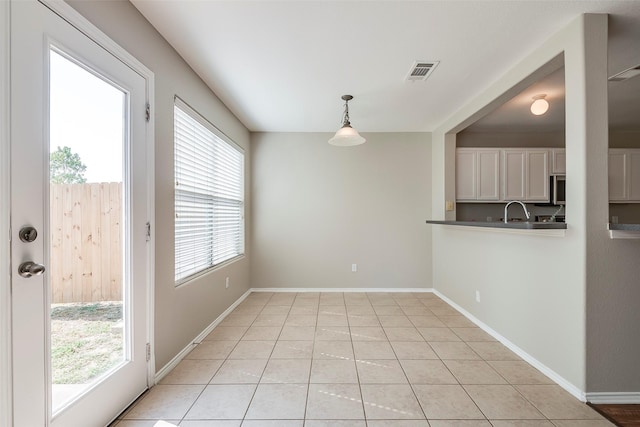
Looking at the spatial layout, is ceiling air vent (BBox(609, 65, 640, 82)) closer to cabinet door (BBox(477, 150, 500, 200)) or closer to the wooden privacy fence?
cabinet door (BBox(477, 150, 500, 200))

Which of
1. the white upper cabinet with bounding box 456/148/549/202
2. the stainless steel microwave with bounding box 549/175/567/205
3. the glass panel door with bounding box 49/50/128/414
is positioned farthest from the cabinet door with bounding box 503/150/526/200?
the glass panel door with bounding box 49/50/128/414

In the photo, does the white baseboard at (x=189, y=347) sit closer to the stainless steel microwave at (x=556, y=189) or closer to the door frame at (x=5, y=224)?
the door frame at (x=5, y=224)

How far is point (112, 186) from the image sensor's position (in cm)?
169

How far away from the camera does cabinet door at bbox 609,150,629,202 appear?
4.17m

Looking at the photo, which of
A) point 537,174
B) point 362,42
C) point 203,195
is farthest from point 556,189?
point 203,195

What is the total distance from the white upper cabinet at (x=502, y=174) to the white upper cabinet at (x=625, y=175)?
101 centimetres

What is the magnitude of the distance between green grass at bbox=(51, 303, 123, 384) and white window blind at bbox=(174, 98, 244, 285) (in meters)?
0.76

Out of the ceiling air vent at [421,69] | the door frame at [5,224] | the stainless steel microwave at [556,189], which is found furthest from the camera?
the stainless steel microwave at [556,189]

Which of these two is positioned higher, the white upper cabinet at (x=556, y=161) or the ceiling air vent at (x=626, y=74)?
the ceiling air vent at (x=626, y=74)

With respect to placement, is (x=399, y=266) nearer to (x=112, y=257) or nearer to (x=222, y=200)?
(x=222, y=200)

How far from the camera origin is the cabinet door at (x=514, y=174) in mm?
4141

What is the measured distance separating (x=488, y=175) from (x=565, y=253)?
242 cm

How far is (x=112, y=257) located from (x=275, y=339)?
1.69 m

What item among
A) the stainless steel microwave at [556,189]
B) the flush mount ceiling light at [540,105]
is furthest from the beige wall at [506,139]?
the flush mount ceiling light at [540,105]
